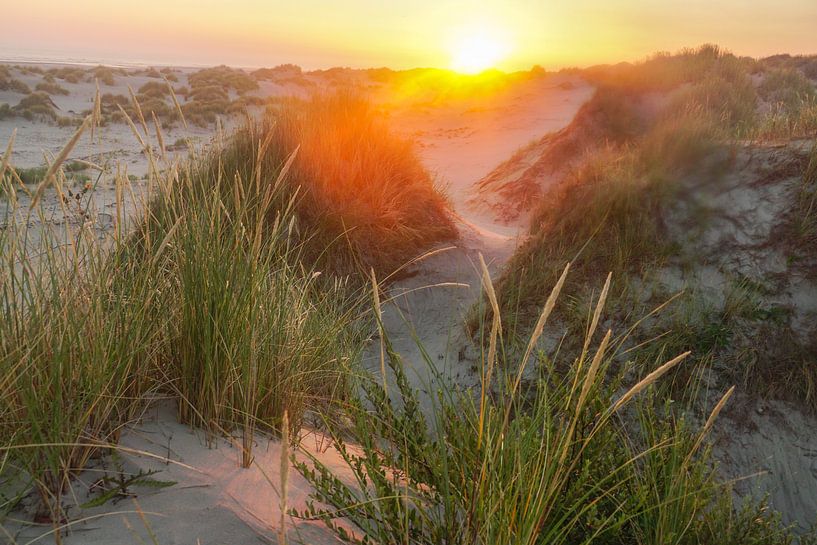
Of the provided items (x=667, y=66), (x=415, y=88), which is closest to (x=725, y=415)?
(x=667, y=66)

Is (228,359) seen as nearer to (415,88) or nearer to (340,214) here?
(340,214)

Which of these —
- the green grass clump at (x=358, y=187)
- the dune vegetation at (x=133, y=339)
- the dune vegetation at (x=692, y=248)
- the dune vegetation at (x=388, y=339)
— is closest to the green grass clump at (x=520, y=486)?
the dune vegetation at (x=388, y=339)

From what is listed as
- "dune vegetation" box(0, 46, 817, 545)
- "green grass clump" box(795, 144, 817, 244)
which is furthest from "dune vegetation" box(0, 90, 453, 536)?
"green grass clump" box(795, 144, 817, 244)

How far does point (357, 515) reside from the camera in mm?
1646

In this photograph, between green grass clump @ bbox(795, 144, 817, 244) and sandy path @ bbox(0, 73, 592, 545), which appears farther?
green grass clump @ bbox(795, 144, 817, 244)

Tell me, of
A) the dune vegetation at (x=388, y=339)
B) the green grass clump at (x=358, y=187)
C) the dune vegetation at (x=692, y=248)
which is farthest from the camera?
the green grass clump at (x=358, y=187)

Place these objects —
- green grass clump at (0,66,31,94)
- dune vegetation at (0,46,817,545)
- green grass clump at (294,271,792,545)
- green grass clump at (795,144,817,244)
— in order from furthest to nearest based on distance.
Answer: green grass clump at (0,66,31,94) → green grass clump at (795,144,817,244) → dune vegetation at (0,46,817,545) → green grass clump at (294,271,792,545)

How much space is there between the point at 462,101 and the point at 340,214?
2514 cm

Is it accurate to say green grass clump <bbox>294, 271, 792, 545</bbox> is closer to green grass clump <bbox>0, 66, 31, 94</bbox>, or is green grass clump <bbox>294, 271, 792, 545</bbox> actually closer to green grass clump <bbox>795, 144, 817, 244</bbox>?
green grass clump <bbox>795, 144, 817, 244</bbox>

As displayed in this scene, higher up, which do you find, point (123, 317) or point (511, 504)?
point (123, 317)

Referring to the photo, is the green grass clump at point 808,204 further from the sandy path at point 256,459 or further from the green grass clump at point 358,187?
the green grass clump at point 358,187

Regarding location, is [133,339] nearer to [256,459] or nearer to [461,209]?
[256,459]

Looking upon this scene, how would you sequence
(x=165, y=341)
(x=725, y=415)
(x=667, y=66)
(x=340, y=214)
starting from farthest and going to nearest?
1. (x=667, y=66)
2. (x=340, y=214)
3. (x=725, y=415)
4. (x=165, y=341)

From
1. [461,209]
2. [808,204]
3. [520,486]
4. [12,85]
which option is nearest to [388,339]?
[520,486]
